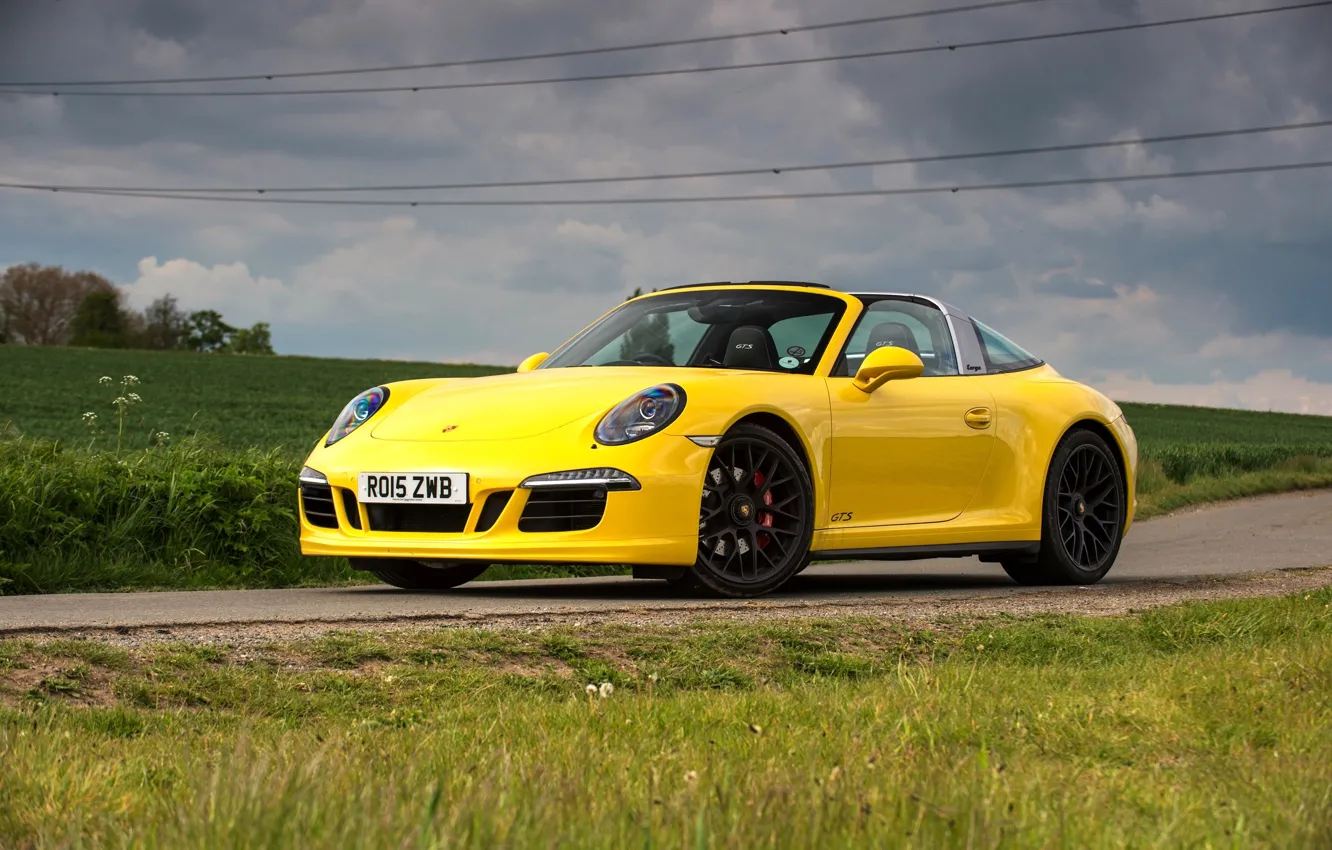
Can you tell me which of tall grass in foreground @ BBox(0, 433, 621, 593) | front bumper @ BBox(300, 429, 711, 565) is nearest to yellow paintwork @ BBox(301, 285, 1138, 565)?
front bumper @ BBox(300, 429, 711, 565)

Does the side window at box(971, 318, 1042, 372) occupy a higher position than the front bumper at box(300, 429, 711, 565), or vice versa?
the side window at box(971, 318, 1042, 372)

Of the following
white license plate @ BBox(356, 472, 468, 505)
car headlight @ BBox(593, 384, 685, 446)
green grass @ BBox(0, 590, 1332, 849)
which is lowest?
green grass @ BBox(0, 590, 1332, 849)

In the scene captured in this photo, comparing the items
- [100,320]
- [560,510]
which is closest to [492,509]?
[560,510]

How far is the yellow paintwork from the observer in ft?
23.9

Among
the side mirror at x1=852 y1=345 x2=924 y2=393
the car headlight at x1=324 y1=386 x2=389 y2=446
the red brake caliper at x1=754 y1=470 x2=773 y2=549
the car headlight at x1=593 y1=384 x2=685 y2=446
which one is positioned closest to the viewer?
the car headlight at x1=593 y1=384 x2=685 y2=446

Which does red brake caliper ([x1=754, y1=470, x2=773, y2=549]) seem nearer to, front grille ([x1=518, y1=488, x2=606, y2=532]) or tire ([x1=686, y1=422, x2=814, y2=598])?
tire ([x1=686, y1=422, x2=814, y2=598])

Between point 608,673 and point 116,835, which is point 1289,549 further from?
point 116,835

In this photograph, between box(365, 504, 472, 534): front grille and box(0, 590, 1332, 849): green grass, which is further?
box(365, 504, 472, 534): front grille

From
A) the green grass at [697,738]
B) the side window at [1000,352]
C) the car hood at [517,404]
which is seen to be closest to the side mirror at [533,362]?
the car hood at [517,404]

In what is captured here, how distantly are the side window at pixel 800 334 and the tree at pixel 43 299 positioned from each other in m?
104

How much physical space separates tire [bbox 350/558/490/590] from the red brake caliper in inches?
63.1

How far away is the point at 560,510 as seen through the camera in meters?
7.29

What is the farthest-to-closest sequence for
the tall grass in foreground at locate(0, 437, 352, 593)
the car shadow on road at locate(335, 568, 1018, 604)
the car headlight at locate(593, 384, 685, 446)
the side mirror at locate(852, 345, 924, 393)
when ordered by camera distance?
the tall grass in foreground at locate(0, 437, 352, 593)
the side mirror at locate(852, 345, 924, 393)
the car shadow on road at locate(335, 568, 1018, 604)
the car headlight at locate(593, 384, 685, 446)

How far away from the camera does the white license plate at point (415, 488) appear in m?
7.36
